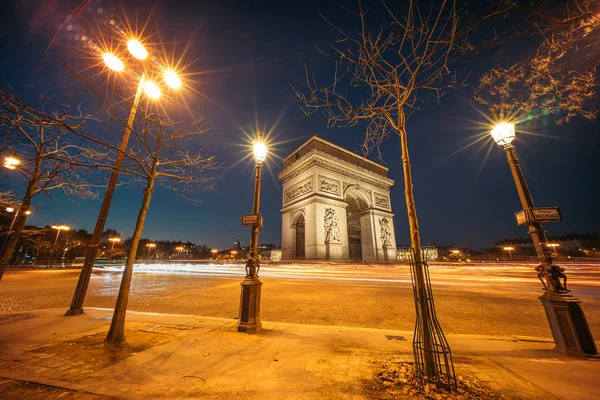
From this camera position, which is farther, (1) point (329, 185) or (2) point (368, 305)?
Answer: (1) point (329, 185)

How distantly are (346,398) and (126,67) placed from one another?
7940 millimetres

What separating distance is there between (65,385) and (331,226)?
2640 centimetres

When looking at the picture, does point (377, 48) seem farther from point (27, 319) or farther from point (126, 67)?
point (27, 319)

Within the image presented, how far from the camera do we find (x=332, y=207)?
29.4 m

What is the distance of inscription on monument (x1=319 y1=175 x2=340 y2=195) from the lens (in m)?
29.7

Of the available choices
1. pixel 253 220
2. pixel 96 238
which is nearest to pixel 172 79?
pixel 253 220

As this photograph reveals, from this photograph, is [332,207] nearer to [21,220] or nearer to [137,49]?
[137,49]

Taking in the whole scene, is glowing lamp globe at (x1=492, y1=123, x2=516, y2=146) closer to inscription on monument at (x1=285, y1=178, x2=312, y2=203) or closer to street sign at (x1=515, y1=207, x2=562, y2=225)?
street sign at (x1=515, y1=207, x2=562, y2=225)

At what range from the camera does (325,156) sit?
103ft

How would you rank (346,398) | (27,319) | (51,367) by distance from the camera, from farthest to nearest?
(27,319)
(51,367)
(346,398)

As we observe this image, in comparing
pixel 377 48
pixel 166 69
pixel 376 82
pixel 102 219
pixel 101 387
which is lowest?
pixel 101 387

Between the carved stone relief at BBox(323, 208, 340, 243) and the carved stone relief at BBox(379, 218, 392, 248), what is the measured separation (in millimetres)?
9813

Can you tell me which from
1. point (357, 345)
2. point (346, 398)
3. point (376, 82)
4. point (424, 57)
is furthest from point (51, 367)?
point (424, 57)

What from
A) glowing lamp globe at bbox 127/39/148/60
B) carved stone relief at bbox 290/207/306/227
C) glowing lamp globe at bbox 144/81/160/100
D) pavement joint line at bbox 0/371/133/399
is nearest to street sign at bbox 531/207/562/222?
pavement joint line at bbox 0/371/133/399
